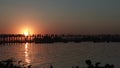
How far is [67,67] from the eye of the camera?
4594cm

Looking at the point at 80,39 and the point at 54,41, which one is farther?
the point at 80,39

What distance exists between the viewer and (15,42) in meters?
142

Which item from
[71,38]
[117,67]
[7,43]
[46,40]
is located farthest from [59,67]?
[71,38]

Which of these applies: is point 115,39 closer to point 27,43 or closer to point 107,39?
point 107,39

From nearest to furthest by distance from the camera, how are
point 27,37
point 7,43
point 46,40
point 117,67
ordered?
point 117,67 → point 7,43 → point 27,37 → point 46,40

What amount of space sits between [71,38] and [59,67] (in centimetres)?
12968

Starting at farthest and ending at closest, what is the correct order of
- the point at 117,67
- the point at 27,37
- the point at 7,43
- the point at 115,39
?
the point at 115,39 < the point at 27,37 < the point at 7,43 < the point at 117,67

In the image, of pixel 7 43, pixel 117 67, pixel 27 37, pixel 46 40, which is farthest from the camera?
pixel 46 40

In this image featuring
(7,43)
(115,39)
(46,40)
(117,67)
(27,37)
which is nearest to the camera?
(117,67)

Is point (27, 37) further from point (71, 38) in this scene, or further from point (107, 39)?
point (107, 39)

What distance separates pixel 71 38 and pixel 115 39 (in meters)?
19.2

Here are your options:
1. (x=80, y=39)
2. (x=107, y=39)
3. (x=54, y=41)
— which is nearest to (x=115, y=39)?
(x=107, y=39)

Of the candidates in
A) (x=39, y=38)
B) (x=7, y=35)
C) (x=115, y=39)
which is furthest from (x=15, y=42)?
(x=115, y=39)

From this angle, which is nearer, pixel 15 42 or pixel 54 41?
pixel 15 42
